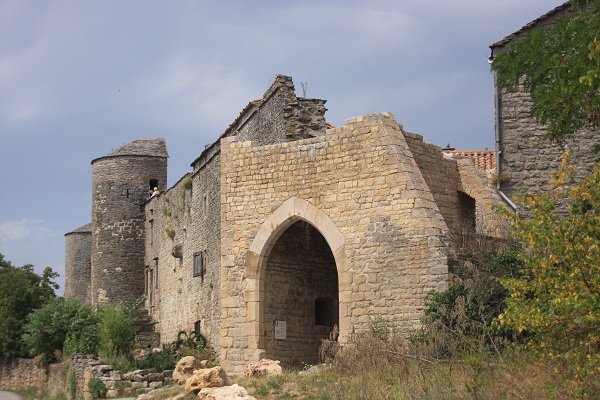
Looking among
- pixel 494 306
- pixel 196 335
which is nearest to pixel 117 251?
pixel 196 335

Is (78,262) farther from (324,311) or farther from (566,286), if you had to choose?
(566,286)

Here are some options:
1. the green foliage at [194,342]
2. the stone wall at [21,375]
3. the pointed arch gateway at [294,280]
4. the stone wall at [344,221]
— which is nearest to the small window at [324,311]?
the pointed arch gateway at [294,280]

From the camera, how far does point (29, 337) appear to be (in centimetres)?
2697

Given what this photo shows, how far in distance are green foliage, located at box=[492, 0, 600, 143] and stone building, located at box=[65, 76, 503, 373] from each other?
3.39 metres

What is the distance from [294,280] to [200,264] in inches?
200

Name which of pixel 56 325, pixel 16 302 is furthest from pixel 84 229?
pixel 56 325

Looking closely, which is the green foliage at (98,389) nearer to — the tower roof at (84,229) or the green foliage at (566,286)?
the green foliage at (566,286)

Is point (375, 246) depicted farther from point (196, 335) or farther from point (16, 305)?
point (16, 305)

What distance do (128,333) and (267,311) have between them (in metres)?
7.00

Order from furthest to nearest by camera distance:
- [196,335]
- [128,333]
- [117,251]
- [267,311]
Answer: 1. [117,251]
2. [128,333]
3. [196,335]
4. [267,311]

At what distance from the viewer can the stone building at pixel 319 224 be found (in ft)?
48.0

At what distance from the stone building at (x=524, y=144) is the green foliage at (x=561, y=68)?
5.01m

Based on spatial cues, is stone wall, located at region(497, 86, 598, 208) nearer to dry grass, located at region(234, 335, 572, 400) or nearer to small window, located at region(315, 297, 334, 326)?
small window, located at region(315, 297, 334, 326)

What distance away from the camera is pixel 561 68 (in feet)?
33.4
